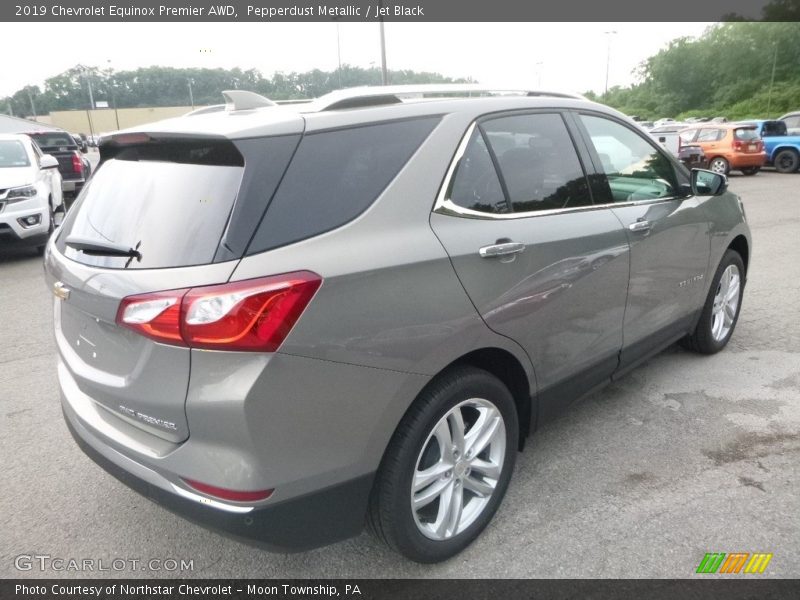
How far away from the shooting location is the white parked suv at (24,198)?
7961mm

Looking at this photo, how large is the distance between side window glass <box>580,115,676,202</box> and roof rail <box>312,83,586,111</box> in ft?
0.97

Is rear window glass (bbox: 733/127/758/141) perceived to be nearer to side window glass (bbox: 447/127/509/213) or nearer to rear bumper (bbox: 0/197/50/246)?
rear bumper (bbox: 0/197/50/246)

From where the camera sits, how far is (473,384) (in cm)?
231

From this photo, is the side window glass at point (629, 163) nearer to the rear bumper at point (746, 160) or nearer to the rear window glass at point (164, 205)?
the rear window glass at point (164, 205)

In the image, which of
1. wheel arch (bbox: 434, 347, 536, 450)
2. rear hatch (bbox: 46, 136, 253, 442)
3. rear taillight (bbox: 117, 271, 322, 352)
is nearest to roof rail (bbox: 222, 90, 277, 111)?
rear hatch (bbox: 46, 136, 253, 442)

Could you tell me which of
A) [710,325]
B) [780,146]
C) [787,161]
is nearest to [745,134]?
[780,146]

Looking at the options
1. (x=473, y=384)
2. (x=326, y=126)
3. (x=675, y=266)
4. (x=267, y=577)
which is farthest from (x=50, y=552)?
(x=675, y=266)

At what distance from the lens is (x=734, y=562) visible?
2361mm

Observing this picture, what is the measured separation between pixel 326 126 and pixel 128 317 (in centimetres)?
89

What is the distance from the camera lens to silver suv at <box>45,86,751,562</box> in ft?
5.90

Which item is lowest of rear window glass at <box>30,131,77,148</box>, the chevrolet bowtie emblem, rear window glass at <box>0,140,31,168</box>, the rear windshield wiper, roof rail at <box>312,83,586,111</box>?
→ rear window glass at <box>30,131,77,148</box>

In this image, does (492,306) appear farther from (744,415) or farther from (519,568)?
(744,415)

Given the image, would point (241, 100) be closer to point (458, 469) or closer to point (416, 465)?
point (416, 465)

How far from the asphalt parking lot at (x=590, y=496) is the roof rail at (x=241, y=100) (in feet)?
5.90
